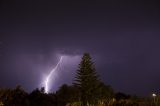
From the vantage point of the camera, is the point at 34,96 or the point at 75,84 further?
the point at 75,84

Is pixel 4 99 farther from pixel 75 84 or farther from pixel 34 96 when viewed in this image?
pixel 75 84

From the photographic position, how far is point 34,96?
123 feet

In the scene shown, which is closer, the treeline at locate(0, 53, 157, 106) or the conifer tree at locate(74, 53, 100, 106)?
the treeline at locate(0, 53, 157, 106)

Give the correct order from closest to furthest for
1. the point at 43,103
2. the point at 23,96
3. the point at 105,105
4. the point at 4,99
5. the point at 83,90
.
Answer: the point at 105,105, the point at 4,99, the point at 23,96, the point at 43,103, the point at 83,90

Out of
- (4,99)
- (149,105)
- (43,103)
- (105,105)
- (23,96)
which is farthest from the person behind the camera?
(43,103)

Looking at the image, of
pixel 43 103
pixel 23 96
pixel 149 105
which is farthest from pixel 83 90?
pixel 149 105

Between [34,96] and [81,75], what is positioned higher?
[81,75]

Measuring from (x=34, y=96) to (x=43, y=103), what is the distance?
3.45 ft

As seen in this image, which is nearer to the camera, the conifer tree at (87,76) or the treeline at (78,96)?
the treeline at (78,96)

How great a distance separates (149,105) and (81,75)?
28.4 metres

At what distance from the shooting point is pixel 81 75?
4744 centimetres

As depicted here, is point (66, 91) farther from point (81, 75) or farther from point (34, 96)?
point (34, 96)

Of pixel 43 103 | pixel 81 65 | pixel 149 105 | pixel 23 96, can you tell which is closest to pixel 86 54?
pixel 81 65

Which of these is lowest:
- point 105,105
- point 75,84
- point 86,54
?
point 105,105
